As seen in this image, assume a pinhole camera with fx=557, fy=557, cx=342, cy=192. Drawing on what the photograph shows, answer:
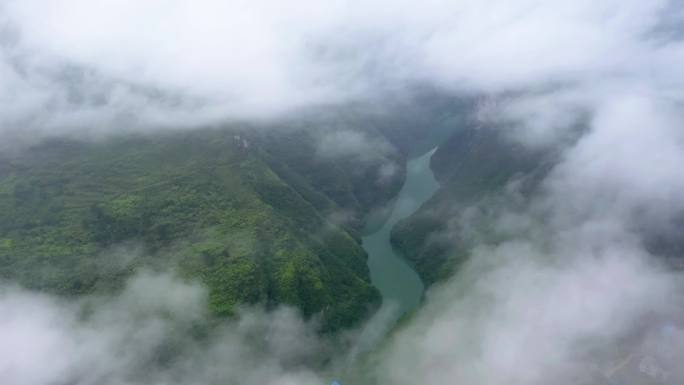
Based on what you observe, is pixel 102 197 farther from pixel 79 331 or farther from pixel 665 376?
pixel 665 376

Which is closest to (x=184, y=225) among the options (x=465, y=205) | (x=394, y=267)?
(x=394, y=267)

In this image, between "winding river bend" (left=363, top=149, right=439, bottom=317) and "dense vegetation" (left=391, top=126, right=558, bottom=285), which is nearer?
"winding river bend" (left=363, top=149, right=439, bottom=317)

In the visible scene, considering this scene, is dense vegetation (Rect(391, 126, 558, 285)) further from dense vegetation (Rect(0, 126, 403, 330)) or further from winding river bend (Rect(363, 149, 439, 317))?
dense vegetation (Rect(0, 126, 403, 330))

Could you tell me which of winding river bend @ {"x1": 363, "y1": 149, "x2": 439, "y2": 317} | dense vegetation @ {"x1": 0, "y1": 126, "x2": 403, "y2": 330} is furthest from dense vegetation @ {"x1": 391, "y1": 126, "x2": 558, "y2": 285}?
dense vegetation @ {"x1": 0, "y1": 126, "x2": 403, "y2": 330}

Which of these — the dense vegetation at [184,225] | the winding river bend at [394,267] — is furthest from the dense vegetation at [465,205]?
the dense vegetation at [184,225]

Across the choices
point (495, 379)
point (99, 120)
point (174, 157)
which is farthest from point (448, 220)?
point (99, 120)

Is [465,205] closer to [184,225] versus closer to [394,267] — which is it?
[394,267]

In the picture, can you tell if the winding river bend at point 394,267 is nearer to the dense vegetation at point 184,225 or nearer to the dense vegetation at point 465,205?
the dense vegetation at point 465,205

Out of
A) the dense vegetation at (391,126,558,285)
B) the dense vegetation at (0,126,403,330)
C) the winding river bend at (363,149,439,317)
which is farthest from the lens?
the dense vegetation at (391,126,558,285)
